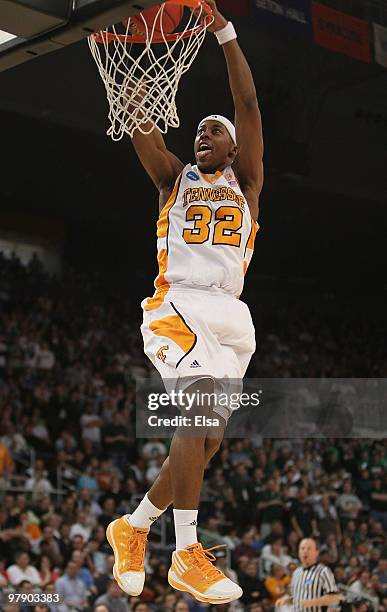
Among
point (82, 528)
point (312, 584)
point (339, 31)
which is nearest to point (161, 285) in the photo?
point (312, 584)

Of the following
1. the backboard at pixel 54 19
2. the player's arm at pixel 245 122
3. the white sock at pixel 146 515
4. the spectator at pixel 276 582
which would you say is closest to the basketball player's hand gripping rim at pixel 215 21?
the player's arm at pixel 245 122

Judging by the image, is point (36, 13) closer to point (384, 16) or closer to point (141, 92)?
point (141, 92)

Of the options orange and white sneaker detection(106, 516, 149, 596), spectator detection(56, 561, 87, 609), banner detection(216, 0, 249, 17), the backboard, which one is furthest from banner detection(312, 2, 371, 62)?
orange and white sneaker detection(106, 516, 149, 596)

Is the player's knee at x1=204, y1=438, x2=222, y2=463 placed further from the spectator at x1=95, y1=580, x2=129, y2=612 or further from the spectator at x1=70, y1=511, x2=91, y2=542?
the spectator at x1=70, y1=511, x2=91, y2=542

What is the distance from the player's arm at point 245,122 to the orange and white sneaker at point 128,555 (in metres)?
1.57

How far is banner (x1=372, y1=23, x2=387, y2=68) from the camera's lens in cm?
1114

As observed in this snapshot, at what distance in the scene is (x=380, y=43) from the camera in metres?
11.3

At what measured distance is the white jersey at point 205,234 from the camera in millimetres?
4355

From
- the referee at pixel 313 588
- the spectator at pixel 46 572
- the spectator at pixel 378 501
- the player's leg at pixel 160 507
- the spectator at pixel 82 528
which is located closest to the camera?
the player's leg at pixel 160 507

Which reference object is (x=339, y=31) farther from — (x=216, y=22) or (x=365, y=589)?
(x=216, y=22)

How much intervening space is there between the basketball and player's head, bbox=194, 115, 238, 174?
45 centimetres

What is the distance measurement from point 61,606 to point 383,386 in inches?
343

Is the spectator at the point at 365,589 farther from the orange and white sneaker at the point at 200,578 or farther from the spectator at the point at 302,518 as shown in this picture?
the orange and white sneaker at the point at 200,578

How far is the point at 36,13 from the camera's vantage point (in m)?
3.77
